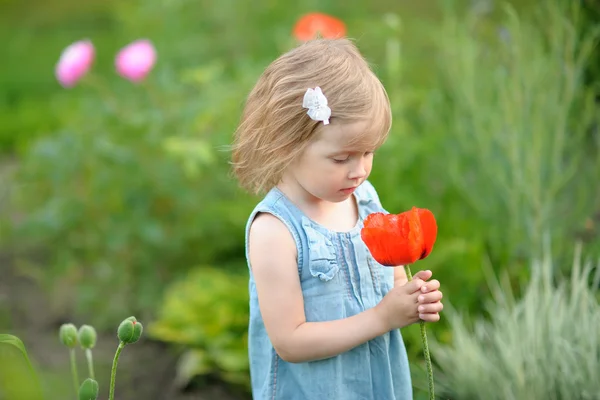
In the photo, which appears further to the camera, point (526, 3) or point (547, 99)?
point (526, 3)

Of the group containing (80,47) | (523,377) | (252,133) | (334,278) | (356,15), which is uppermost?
(356,15)

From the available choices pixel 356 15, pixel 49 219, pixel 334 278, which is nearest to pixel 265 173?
pixel 334 278

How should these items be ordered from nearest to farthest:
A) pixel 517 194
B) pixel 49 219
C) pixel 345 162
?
pixel 345 162, pixel 517 194, pixel 49 219

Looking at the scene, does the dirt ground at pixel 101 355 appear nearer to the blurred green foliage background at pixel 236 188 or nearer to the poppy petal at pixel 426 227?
the blurred green foliage background at pixel 236 188

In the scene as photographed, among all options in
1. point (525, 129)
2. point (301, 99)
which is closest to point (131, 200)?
point (525, 129)

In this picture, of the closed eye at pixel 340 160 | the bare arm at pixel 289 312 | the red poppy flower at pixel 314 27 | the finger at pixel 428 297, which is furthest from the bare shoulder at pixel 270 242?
the red poppy flower at pixel 314 27

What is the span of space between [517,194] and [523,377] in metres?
1.02

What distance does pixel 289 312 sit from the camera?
1.62 meters

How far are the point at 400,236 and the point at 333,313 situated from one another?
1.05ft

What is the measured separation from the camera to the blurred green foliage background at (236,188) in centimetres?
289

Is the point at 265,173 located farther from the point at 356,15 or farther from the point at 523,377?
the point at 356,15

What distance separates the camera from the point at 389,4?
20.7 feet

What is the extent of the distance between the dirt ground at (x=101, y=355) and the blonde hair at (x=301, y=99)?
4.83 ft

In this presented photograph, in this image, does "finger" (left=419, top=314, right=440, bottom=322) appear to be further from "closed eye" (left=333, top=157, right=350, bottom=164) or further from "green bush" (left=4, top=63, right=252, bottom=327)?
"green bush" (left=4, top=63, right=252, bottom=327)
